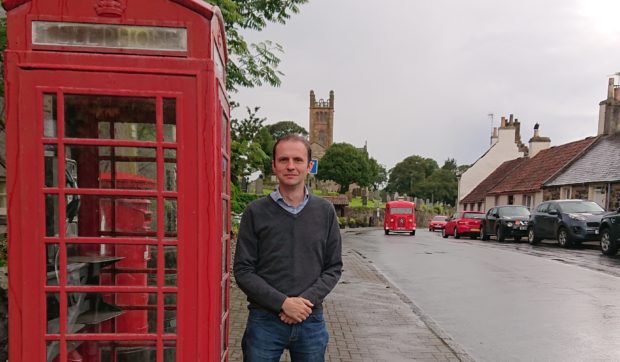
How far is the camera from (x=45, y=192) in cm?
226

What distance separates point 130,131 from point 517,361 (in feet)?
14.6

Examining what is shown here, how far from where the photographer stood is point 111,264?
3.10 meters

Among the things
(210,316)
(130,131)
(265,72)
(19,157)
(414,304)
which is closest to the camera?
(19,157)

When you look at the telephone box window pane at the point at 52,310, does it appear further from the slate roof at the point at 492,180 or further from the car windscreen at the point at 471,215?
the slate roof at the point at 492,180

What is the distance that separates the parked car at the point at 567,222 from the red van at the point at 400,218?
11.6 meters

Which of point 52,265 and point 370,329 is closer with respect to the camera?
point 52,265

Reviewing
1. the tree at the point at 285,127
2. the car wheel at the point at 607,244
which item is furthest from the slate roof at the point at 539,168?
the tree at the point at 285,127

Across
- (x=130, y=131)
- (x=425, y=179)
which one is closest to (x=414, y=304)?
(x=130, y=131)

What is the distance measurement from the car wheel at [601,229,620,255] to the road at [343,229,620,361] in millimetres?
518

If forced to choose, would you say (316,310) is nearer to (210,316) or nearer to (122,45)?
(210,316)

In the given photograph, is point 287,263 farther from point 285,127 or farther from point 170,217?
point 285,127

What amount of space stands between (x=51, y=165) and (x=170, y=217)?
611 mm

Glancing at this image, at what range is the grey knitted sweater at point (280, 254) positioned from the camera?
2520mm

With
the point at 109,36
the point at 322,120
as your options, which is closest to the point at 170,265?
the point at 109,36
